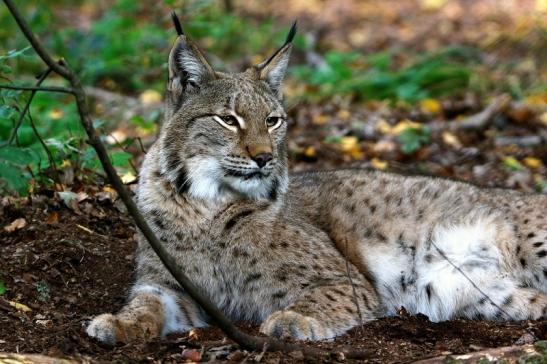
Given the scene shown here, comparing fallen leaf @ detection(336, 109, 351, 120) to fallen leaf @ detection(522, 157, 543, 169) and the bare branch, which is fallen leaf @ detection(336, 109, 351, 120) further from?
the bare branch

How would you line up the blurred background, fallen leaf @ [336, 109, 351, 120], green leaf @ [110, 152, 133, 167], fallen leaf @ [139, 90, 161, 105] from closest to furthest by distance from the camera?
green leaf @ [110, 152, 133, 167]
the blurred background
fallen leaf @ [336, 109, 351, 120]
fallen leaf @ [139, 90, 161, 105]

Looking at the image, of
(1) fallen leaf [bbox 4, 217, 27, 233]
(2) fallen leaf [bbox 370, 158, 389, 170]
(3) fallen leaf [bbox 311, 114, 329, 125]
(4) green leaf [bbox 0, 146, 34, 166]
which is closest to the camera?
(4) green leaf [bbox 0, 146, 34, 166]

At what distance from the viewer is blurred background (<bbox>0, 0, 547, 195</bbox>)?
26.9 ft

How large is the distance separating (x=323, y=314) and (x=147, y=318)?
3.17 feet

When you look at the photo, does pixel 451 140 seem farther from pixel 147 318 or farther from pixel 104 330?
pixel 104 330

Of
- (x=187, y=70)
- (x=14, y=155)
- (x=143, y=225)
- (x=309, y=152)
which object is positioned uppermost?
(x=309, y=152)

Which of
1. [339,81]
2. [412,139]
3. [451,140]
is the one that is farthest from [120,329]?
[339,81]

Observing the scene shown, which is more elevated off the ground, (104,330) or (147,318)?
(147,318)

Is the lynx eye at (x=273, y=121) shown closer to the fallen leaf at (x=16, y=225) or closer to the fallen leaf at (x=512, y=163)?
the fallen leaf at (x=16, y=225)

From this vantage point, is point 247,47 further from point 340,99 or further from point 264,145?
point 264,145

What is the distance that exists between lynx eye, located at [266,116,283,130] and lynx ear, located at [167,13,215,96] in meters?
0.44

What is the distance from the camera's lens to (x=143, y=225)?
3.84 m

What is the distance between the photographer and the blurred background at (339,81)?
820cm

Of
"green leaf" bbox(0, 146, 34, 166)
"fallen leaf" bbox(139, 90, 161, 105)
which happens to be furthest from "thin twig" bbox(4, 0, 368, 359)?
"fallen leaf" bbox(139, 90, 161, 105)
